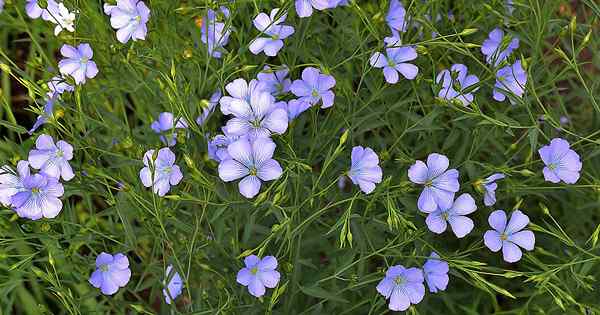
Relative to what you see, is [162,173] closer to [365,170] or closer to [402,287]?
[365,170]

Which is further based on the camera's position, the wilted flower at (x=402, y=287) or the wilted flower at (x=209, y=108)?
the wilted flower at (x=209, y=108)

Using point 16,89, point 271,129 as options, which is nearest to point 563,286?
point 271,129

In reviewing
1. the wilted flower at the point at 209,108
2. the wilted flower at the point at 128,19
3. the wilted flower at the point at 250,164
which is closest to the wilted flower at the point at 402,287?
the wilted flower at the point at 250,164

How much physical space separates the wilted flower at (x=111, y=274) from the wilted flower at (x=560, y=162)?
1026 millimetres

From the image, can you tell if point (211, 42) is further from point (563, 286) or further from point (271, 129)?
point (563, 286)

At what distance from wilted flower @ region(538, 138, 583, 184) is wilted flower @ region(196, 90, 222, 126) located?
2.62 ft

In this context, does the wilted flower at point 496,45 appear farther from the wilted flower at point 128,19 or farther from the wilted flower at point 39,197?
the wilted flower at point 39,197

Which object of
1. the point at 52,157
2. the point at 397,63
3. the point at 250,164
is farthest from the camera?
the point at 397,63

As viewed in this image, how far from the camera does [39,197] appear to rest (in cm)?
162

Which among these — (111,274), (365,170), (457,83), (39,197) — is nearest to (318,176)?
(365,170)

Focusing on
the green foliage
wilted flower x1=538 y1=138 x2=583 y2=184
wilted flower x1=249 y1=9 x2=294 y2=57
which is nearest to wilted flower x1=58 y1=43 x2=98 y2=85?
the green foliage

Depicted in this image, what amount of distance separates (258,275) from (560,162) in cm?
76

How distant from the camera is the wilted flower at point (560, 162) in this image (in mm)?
1672

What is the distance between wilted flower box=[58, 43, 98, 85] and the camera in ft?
6.07
